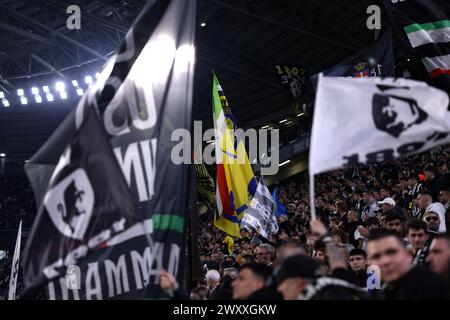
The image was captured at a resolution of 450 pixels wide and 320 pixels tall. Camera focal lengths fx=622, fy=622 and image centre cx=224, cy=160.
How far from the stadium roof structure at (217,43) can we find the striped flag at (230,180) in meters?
8.14

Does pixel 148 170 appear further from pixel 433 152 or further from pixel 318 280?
pixel 433 152

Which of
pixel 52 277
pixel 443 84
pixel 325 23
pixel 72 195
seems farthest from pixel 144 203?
pixel 325 23

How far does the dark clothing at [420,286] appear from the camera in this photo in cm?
313

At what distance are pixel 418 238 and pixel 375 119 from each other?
1379 mm

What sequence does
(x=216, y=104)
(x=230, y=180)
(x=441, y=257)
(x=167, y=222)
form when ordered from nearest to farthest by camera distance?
1. (x=441, y=257)
2. (x=167, y=222)
3. (x=230, y=180)
4. (x=216, y=104)

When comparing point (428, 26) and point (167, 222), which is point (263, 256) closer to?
point (167, 222)

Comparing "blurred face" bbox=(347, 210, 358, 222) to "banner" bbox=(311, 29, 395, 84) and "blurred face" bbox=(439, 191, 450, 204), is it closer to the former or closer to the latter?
"blurred face" bbox=(439, 191, 450, 204)

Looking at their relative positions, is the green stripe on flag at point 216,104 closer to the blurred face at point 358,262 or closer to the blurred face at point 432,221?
the blurred face at point 432,221

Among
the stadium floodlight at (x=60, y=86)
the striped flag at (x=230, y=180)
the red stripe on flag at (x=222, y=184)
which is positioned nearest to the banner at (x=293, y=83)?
the stadium floodlight at (x=60, y=86)

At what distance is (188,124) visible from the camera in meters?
4.98

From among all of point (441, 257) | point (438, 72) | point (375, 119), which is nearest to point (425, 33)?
point (438, 72)

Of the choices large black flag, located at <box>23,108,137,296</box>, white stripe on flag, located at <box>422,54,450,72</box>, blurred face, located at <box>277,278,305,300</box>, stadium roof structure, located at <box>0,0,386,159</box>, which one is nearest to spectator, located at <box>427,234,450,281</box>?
blurred face, located at <box>277,278,305,300</box>

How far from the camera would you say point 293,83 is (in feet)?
65.9
